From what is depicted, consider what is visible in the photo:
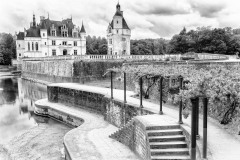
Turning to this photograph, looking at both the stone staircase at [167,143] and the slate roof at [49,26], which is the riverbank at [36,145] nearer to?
the stone staircase at [167,143]

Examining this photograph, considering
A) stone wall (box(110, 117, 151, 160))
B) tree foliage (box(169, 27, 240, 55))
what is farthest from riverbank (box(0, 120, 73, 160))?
tree foliage (box(169, 27, 240, 55))

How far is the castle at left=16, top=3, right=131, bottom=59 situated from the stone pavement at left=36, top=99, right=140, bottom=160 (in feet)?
125

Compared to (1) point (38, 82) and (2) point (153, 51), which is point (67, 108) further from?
(2) point (153, 51)

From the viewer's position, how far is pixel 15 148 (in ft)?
43.5

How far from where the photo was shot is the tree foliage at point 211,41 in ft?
149

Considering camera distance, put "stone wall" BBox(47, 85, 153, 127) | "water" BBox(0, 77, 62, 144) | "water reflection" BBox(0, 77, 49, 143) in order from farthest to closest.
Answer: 1. "water reflection" BBox(0, 77, 49, 143)
2. "water" BBox(0, 77, 62, 144)
3. "stone wall" BBox(47, 85, 153, 127)

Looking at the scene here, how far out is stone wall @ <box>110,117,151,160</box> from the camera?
29.2 ft

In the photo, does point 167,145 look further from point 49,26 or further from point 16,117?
point 49,26

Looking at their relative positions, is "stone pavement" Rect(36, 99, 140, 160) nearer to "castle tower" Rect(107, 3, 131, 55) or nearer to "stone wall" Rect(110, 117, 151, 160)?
"stone wall" Rect(110, 117, 151, 160)

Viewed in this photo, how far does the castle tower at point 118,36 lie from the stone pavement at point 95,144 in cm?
3694

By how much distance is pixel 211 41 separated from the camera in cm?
4638

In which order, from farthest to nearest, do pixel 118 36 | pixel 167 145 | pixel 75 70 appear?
pixel 118 36
pixel 75 70
pixel 167 145

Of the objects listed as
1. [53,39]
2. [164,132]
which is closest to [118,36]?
[53,39]

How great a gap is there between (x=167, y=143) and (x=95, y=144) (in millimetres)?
3927
